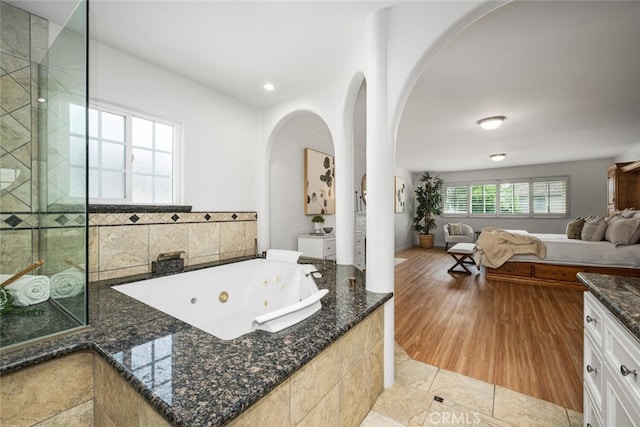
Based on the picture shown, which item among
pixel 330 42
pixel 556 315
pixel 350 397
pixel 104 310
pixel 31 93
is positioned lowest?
pixel 556 315

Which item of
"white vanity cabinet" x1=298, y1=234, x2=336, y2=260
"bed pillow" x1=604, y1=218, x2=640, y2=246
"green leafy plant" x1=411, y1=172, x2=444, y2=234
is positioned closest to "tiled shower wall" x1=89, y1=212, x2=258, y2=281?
"white vanity cabinet" x1=298, y1=234, x2=336, y2=260

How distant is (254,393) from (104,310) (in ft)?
3.93

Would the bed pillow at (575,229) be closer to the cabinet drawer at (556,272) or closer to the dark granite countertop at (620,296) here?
the cabinet drawer at (556,272)

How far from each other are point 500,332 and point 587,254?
2624 millimetres

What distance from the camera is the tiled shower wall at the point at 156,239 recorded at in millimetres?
2002

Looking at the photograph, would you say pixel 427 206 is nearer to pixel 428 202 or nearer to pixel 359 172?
pixel 428 202

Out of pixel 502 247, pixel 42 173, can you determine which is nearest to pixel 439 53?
pixel 42 173

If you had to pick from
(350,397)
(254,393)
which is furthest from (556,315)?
(254,393)

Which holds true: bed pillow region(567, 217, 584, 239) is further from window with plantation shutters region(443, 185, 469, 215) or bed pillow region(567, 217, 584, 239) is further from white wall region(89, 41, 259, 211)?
white wall region(89, 41, 259, 211)

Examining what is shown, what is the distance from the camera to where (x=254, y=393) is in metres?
0.76

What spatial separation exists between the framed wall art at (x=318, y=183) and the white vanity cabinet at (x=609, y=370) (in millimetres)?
3105

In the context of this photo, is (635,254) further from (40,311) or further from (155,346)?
(40,311)

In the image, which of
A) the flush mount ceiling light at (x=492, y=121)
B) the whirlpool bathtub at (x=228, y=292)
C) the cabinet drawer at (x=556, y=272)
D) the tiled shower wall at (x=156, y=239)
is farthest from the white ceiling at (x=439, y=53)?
the cabinet drawer at (x=556, y=272)

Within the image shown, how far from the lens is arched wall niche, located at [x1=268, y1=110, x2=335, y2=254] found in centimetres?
340
